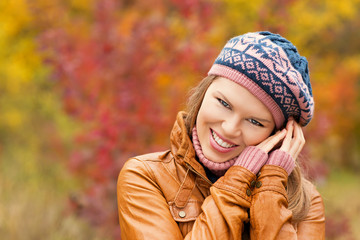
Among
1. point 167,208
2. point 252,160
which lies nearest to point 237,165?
point 252,160

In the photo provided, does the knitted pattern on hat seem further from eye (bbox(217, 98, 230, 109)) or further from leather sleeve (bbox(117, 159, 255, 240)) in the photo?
eye (bbox(217, 98, 230, 109))

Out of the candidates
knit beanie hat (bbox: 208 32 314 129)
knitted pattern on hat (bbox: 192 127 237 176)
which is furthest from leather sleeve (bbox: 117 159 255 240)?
knit beanie hat (bbox: 208 32 314 129)

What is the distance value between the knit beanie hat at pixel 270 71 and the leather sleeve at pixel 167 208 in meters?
0.39

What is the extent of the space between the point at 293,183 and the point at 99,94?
3.40 m

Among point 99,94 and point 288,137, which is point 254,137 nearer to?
point 288,137

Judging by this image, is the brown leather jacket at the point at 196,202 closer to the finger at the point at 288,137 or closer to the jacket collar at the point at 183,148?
the jacket collar at the point at 183,148

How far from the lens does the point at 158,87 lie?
17.7 feet

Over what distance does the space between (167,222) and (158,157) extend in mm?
383

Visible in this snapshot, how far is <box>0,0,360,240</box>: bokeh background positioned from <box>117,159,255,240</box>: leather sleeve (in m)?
2.74

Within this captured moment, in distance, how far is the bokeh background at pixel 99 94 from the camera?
5090mm

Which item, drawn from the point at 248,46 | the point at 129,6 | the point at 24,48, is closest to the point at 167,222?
the point at 248,46

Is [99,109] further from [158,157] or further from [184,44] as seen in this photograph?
[158,157]

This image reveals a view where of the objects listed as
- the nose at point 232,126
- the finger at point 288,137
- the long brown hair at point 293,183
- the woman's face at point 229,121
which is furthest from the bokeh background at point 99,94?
the nose at point 232,126

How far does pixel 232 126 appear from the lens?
2182 millimetres
